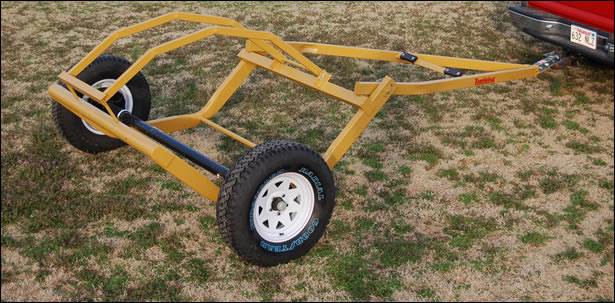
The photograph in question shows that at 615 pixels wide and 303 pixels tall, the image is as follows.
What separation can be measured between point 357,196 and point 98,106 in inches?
100

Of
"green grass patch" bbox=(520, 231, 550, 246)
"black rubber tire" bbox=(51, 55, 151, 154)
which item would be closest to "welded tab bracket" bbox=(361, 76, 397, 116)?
"green grass patch" bbox=(520, 231, 550, 246)

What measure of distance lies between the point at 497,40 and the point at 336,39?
255 cm

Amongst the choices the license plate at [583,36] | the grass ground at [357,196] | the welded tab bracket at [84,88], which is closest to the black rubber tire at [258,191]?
the grass ground at [357,196]

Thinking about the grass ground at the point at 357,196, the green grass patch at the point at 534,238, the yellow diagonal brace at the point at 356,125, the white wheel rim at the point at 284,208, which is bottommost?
the green grass patch at the point at 534,238

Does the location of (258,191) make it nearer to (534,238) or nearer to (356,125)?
(356,125)

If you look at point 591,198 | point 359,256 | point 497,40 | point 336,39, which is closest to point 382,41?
point 336,39

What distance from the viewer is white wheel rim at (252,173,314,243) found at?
362 centimetres

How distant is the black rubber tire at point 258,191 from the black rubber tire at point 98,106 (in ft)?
6.90

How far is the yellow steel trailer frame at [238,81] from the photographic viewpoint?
3.57m

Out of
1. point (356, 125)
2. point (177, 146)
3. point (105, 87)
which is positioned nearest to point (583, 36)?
point (356, 125)

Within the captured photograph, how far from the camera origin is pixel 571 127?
5688 mm

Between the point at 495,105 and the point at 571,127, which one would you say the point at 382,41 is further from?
the point at 571,127

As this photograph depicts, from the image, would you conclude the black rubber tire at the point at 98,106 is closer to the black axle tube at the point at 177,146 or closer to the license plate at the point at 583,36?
the black axle tube at the point at 177,146

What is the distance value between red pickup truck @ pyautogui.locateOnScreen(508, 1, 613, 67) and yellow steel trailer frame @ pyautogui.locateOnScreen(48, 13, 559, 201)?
0.51 metres
